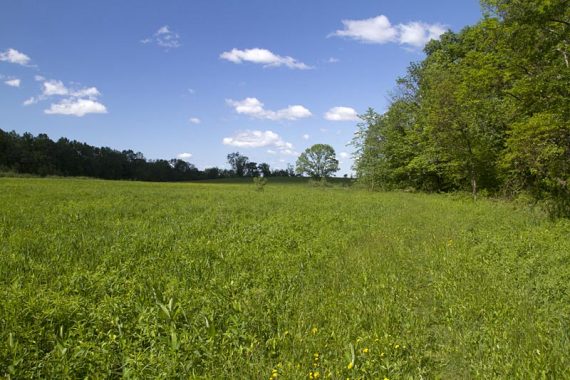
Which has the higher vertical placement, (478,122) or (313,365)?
(478,122)

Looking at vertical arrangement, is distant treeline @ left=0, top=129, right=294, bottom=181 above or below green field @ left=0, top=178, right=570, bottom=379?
above

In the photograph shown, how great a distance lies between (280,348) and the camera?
15.4 ft

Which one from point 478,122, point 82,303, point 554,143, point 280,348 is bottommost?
point 280,348

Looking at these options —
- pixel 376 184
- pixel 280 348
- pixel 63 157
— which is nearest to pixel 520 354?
pixel 280 348

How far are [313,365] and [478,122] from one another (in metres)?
32.4

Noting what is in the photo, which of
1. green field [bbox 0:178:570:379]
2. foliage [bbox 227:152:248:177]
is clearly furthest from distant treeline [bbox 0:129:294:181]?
green field [bbox 0:178:570:379]

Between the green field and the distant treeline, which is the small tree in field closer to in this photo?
the distant treeline

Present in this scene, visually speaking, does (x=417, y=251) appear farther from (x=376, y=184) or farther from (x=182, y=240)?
(x=376, y=184)

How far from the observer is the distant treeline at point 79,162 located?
8819cm

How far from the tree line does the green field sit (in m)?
7.46

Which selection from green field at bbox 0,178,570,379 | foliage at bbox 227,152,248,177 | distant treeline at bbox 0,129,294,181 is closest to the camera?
green field at bbox 0,178,570,379

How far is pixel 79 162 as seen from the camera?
107625mm

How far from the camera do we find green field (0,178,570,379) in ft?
13.6

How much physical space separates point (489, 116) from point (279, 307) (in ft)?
99.0
